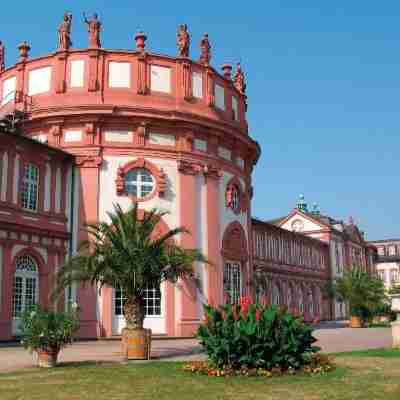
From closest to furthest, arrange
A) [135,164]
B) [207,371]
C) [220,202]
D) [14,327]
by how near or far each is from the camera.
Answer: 1. [207,371]
2. [14,327]
3. [135,164]
4. [220,202]

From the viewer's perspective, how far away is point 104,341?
24.2 m

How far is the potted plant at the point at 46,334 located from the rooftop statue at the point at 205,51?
710 inches

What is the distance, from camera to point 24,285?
2361cm

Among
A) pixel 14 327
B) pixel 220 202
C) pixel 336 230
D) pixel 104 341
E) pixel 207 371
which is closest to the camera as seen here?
pixel 207 371

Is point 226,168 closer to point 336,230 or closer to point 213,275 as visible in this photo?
point 213,275

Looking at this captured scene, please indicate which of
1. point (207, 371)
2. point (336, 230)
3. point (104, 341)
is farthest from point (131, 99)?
point (336, 230)

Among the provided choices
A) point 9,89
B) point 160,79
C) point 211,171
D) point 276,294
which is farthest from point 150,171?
point 276,294

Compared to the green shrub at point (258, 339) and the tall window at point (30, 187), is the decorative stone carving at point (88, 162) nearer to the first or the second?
the tall window at point (30, 187)

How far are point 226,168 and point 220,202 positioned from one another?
176cm

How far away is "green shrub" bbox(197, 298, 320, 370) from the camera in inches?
490

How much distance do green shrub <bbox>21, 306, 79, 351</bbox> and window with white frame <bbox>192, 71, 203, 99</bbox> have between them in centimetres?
1630

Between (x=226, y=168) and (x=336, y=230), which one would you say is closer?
(x=226, y=168)

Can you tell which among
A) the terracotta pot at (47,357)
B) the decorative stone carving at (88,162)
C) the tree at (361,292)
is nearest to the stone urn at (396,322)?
the terracotta pot at (47,357)

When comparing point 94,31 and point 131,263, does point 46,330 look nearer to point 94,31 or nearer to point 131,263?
point 131,263
